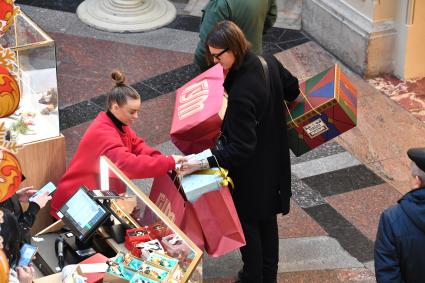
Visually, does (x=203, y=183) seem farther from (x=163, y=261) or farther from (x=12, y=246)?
(x=12, y=246)

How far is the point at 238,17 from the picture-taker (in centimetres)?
650

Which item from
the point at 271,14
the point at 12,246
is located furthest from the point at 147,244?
the point at 271,14

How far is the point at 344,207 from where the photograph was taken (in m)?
6.80

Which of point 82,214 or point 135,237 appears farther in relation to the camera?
point 82,214

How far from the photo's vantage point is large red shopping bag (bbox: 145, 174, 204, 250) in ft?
16.8

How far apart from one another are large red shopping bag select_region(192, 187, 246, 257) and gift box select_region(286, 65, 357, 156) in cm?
70

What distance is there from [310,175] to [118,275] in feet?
9.94

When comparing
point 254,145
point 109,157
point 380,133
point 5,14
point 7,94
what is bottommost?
point 380,133

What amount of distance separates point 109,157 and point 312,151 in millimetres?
2750

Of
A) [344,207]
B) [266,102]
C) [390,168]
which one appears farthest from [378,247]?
[390,168]

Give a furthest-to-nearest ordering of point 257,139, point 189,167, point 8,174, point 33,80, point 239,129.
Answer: point 33,80, point 257,139, point 189,167, point 239,129, point 8,174

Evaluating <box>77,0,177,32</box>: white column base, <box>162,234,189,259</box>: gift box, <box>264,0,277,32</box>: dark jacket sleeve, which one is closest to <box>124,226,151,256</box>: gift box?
<box>162,234,189,259</box>: gift box

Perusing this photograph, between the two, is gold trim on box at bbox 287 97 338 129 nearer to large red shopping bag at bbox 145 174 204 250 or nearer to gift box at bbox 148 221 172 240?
large red shopping bag at bbox 145 174 204 250

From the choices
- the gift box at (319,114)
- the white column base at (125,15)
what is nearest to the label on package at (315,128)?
the gift box at (319,114)
